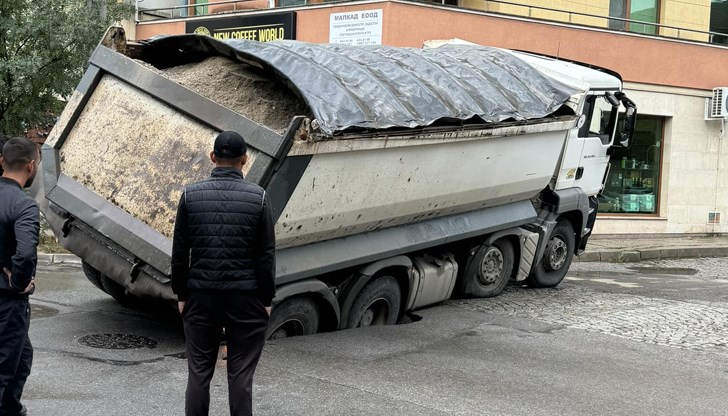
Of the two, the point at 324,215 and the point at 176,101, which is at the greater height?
the point at 176,101

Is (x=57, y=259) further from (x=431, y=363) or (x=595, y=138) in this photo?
(x=595, y=138)

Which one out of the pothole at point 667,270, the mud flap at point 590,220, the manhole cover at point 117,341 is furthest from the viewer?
the pothole at point 667,270

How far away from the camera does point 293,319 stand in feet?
24.9

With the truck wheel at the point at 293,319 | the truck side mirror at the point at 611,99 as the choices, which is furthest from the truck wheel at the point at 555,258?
the truck wheel at the point at 293,319

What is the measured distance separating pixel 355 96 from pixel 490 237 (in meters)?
3.30

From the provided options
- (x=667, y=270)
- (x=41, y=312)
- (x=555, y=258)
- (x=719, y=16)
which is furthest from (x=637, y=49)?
(x=41, y=312)

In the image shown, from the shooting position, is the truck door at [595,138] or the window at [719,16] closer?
the truck door at [595,138]

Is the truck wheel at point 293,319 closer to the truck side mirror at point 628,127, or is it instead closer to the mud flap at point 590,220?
the mud flap at point 590,220

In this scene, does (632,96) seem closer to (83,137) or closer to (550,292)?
(550,292)

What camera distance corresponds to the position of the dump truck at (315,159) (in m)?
6.99

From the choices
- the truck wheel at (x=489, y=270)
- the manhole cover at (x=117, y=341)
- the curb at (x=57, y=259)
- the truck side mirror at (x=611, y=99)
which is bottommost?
the manhole cover at (x=117, y=341)

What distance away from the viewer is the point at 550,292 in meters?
11.6

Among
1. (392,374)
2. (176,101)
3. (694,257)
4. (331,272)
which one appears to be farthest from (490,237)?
(694,257)

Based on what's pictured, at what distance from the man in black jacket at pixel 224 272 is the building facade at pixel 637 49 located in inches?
489
